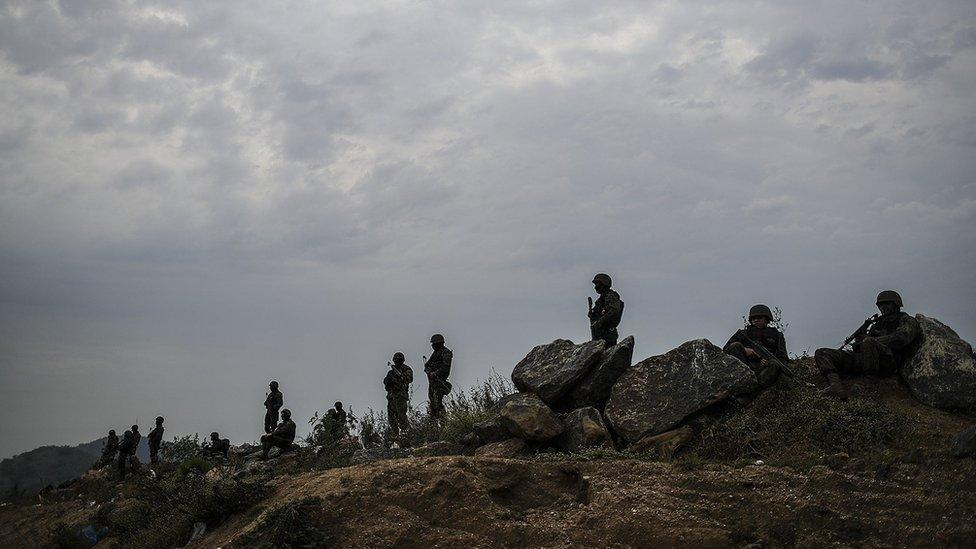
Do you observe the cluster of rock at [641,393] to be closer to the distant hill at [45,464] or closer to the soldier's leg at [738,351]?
the soldier's leg at [738,351]

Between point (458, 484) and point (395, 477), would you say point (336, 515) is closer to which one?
point (395, 477)

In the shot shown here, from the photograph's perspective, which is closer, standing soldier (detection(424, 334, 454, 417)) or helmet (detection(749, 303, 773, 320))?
helmet (detection(749, 303, 773, 320))

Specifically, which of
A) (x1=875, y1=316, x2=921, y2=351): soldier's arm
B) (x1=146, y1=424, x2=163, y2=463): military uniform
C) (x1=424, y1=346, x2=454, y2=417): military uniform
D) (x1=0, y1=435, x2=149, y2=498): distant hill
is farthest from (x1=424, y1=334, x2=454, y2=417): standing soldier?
(x1=0, y1=435, x2=149, y2=498): distant hill

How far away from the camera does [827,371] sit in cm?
1027

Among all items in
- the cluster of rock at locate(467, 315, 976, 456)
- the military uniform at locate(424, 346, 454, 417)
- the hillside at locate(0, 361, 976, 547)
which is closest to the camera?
the hillside at locate(0, 361, 976, 547)

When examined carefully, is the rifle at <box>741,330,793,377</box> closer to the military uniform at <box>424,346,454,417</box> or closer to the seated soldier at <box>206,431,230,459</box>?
the military uniform at <box>424,346,454,417</box>

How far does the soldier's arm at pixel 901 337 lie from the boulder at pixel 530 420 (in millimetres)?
4819

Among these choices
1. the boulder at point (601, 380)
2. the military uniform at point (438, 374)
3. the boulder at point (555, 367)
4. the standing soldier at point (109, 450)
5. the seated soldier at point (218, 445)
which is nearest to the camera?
the boulder at point (601, 380)

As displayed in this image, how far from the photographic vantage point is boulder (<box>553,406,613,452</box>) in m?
9.76

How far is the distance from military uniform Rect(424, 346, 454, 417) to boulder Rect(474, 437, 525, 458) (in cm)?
482

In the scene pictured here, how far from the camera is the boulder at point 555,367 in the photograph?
11.2 m

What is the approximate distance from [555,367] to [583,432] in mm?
1903

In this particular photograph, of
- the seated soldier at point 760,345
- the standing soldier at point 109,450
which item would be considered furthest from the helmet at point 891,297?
the standing soldier at point 109,450

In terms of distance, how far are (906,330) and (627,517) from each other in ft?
19.9
